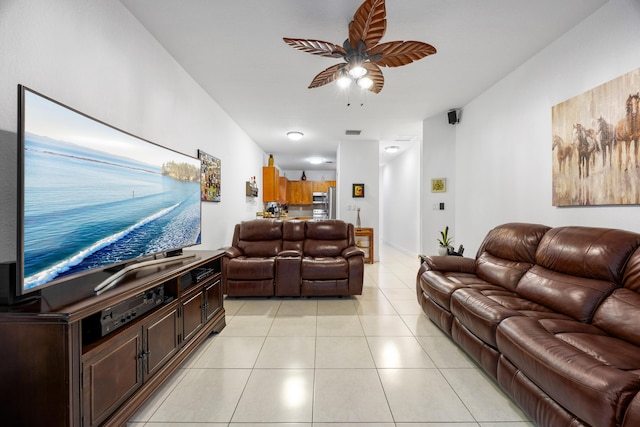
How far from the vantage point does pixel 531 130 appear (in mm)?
2949

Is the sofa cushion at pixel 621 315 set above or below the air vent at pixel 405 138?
below

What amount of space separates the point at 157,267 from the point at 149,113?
1430 millimetres

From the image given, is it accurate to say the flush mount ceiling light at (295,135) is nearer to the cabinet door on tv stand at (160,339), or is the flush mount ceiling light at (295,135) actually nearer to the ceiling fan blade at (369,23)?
the ceiling fan blade at (369,23)

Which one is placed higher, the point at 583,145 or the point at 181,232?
the point at 583,145

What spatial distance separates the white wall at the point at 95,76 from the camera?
1.33 metres

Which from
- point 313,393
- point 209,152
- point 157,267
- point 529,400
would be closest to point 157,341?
point 157,267

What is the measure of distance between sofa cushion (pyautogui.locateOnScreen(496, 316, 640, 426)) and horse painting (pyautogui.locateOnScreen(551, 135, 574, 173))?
1553 mm

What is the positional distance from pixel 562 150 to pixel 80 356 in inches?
148

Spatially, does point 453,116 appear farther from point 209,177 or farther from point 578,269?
point 209,177

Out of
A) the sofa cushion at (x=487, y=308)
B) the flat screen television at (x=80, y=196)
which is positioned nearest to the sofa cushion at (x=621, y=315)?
the sofa cushion at (x=487, y=308)

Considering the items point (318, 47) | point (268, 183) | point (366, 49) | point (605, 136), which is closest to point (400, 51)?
point (366, 49)

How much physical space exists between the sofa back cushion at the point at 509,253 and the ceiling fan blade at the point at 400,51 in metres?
1.81

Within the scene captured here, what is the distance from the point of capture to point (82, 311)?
1.12 metres

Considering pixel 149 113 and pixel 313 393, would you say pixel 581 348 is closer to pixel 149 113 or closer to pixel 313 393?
pixel 313 393
